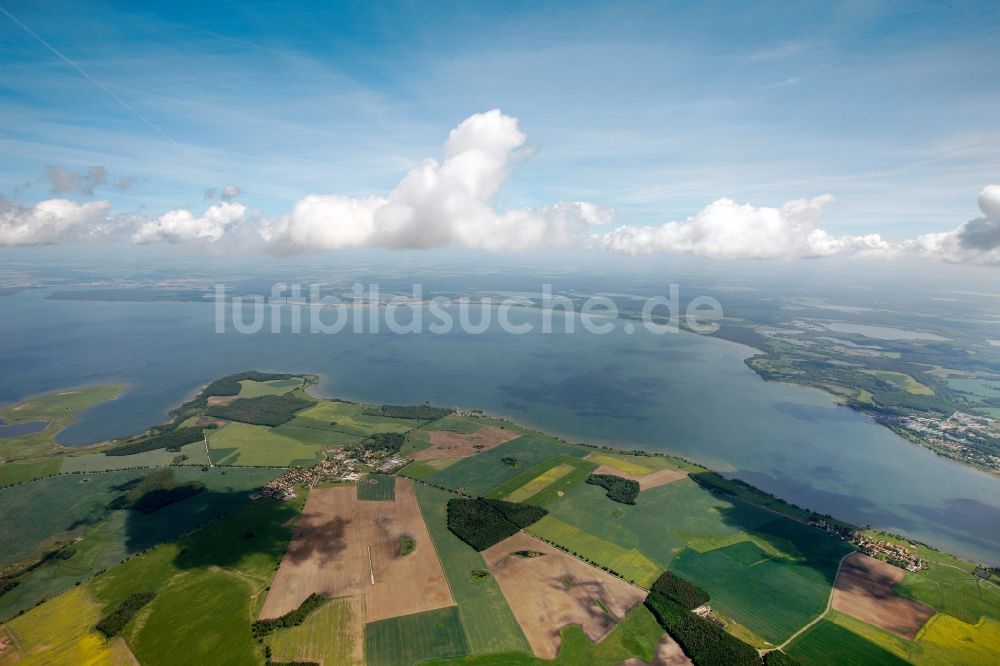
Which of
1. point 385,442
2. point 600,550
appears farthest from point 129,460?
point 600,550

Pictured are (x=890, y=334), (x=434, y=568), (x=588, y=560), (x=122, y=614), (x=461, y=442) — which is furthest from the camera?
(x=890, y=334)

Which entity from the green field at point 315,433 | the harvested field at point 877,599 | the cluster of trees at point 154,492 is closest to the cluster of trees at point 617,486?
the harvested field at point 877,599

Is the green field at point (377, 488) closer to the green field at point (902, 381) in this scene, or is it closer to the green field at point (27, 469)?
the green field at point (27, 469)

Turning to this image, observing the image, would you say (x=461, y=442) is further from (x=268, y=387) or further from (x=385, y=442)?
(x=268, y=387)

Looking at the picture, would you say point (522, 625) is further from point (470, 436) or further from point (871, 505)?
point (871, 505)

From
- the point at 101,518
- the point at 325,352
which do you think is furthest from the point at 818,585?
the point at 325,352

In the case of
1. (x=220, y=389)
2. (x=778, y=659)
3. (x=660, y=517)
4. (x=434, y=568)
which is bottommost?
(x=778, y=659)
